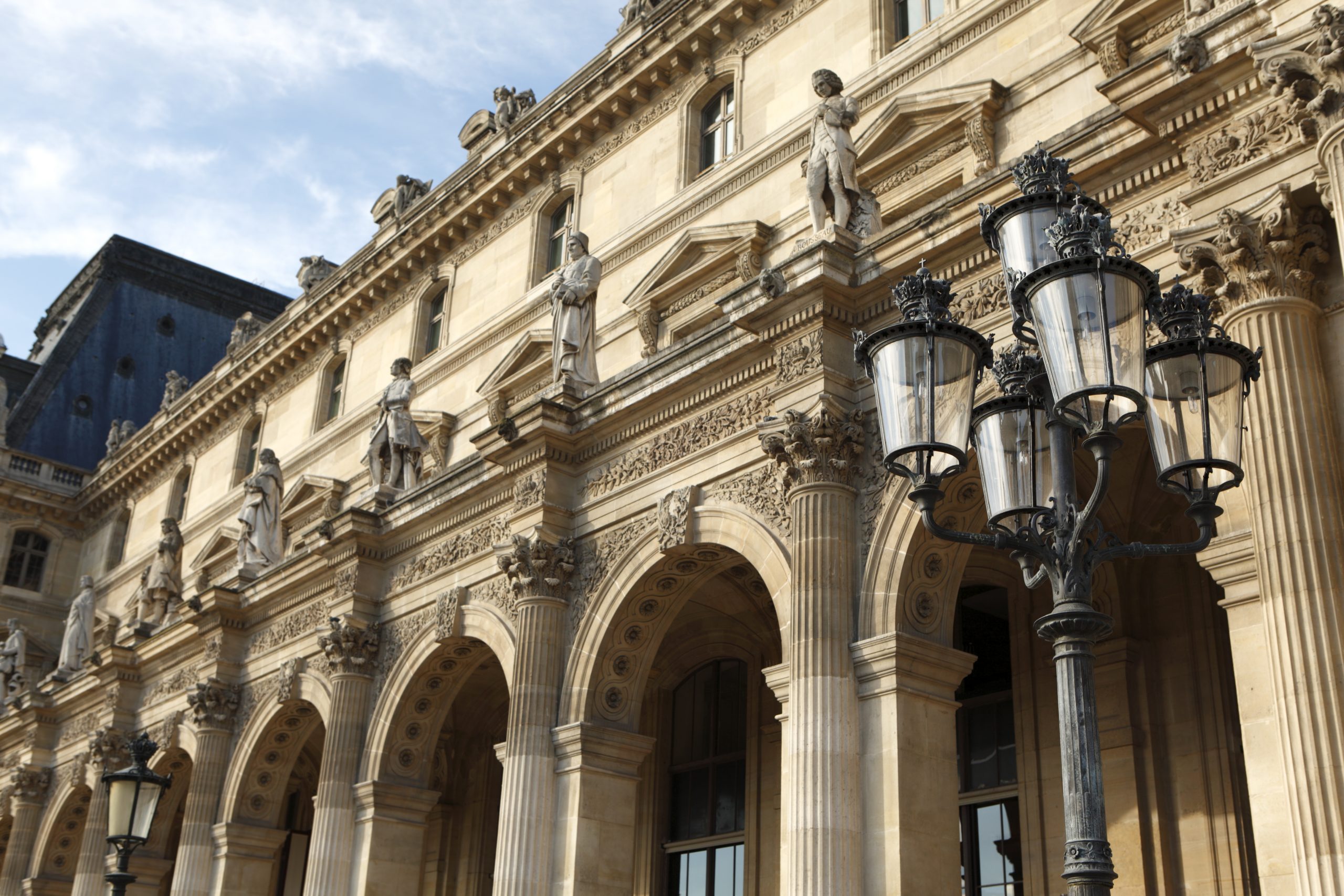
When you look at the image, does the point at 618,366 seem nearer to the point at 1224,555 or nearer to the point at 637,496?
the point at 637,496

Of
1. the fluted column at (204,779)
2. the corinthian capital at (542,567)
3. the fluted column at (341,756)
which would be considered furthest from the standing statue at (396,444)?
the corinthian capital at (542,567)

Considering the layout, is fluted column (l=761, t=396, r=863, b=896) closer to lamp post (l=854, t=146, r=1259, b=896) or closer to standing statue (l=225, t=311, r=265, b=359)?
lamp post (l=854, t=146, r=1259, b=896)

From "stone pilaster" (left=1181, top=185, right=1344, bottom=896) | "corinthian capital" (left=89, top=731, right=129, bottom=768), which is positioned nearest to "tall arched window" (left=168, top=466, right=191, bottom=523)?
"corinthian capital" (left=89, top=731, right=129, bottom=768)

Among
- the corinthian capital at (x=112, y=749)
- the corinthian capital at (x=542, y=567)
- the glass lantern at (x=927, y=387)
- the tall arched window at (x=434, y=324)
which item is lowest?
the glass lantern at (x=927, y=387)

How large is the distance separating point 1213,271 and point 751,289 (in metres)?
5.30

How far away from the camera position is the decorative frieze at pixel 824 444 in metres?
13.8

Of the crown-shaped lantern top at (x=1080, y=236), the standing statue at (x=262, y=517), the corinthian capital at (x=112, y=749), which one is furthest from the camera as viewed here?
the corinthian capital at (x=112, y=749)

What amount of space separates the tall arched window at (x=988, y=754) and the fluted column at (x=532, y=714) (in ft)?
15.7

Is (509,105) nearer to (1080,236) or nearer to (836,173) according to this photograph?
(836,173)

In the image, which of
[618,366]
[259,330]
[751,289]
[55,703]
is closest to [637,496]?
[751,289]

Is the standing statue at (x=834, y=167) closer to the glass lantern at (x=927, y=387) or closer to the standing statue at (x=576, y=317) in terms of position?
the standing statue at (x=576, y=317)

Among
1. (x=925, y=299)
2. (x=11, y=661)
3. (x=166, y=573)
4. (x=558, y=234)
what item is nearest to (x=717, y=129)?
(x=558, y=234)

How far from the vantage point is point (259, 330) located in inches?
1553

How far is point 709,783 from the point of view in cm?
2053
